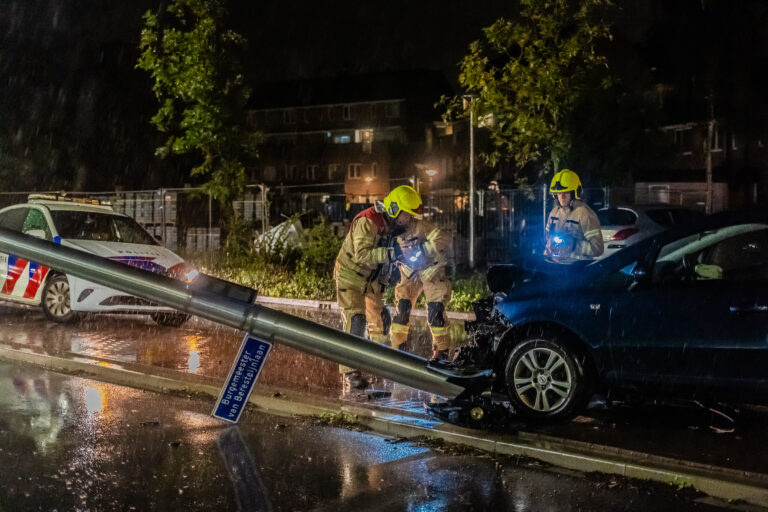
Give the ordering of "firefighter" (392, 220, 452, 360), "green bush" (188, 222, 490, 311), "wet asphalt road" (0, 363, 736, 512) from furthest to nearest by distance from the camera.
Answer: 1. "green bush" (188, 222, 490, 311)
2. "firefighter" (392, 220, 452, 360)
3. "wet asphalt road" (0, 363, 736, 512)

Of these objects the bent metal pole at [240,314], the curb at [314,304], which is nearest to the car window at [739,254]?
the bent metal pole at [240,314]

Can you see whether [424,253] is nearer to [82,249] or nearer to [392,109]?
[82,249]

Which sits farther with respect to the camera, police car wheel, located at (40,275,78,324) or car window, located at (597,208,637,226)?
car window, located at (597,208,637,226)

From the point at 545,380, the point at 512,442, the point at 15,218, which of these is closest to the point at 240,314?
the point at 512,442

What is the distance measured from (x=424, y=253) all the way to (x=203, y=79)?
56.2 feet

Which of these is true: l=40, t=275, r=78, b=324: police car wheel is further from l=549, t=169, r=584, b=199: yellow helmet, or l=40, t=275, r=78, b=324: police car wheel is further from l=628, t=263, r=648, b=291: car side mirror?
l=628, t=263, r=648, b=291: car side mirror

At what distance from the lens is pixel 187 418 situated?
23.6 ft

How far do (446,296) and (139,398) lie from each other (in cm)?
290

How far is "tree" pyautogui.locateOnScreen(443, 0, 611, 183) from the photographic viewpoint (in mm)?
19734

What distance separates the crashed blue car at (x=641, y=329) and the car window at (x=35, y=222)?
786 centimetres

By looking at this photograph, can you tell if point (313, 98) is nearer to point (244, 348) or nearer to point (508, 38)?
point (508, 38)

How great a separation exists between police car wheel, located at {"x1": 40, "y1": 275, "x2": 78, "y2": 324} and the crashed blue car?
23.2ft

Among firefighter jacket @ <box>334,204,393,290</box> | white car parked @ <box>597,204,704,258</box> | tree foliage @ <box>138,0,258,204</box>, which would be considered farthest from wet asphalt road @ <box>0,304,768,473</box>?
tree foliage @ <box>138,0,258,204</box>

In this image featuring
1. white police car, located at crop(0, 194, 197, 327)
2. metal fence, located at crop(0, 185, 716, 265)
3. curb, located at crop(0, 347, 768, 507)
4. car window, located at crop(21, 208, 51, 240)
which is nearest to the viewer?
curb, located at crop(0, 347, 768, 507)
